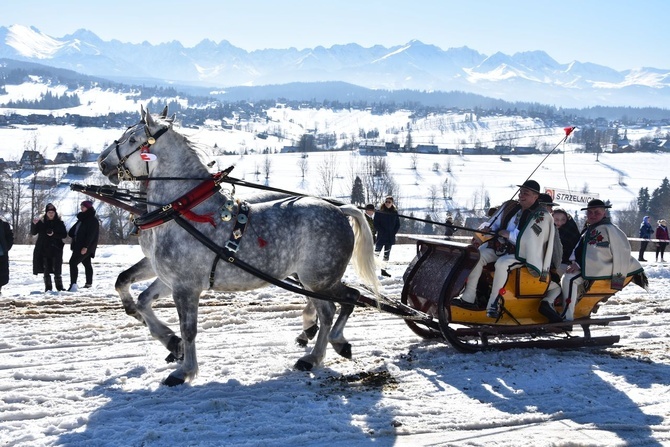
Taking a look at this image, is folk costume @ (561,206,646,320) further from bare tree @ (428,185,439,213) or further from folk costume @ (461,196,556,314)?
bare tree @ (428,185,439,213)

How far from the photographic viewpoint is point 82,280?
14.8 meters

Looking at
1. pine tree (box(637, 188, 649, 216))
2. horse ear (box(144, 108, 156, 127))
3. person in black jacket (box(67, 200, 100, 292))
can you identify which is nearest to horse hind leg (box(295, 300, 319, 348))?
horse ear (box(144, 108, 156, 127))

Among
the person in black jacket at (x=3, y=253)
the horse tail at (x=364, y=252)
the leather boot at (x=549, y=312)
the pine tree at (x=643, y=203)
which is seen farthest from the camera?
the pine tree at (x=643, y=203)

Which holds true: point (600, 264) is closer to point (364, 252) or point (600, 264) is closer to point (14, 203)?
point (364, 252)

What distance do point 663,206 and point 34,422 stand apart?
7748 centimetres

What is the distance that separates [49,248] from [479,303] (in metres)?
8.83

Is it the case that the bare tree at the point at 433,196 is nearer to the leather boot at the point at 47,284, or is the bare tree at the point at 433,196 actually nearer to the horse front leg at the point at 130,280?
the leather boot at the point at 47,284

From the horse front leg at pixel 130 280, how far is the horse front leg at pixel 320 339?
72.0 inches

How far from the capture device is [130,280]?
7570 millimetres

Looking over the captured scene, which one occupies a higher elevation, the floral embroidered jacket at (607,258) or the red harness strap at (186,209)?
the red harness strap at (186,209)

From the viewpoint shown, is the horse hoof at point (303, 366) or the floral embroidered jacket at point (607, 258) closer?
the horse hoof at point (303, 366)

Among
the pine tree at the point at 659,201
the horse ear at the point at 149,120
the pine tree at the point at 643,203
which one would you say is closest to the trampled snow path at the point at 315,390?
the horse ear at the point at 149,120

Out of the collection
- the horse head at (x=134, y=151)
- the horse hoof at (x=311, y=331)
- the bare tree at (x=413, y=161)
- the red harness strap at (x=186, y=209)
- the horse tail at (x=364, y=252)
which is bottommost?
the bare tree at (x=413, y=161)

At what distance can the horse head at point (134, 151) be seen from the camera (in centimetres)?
686
